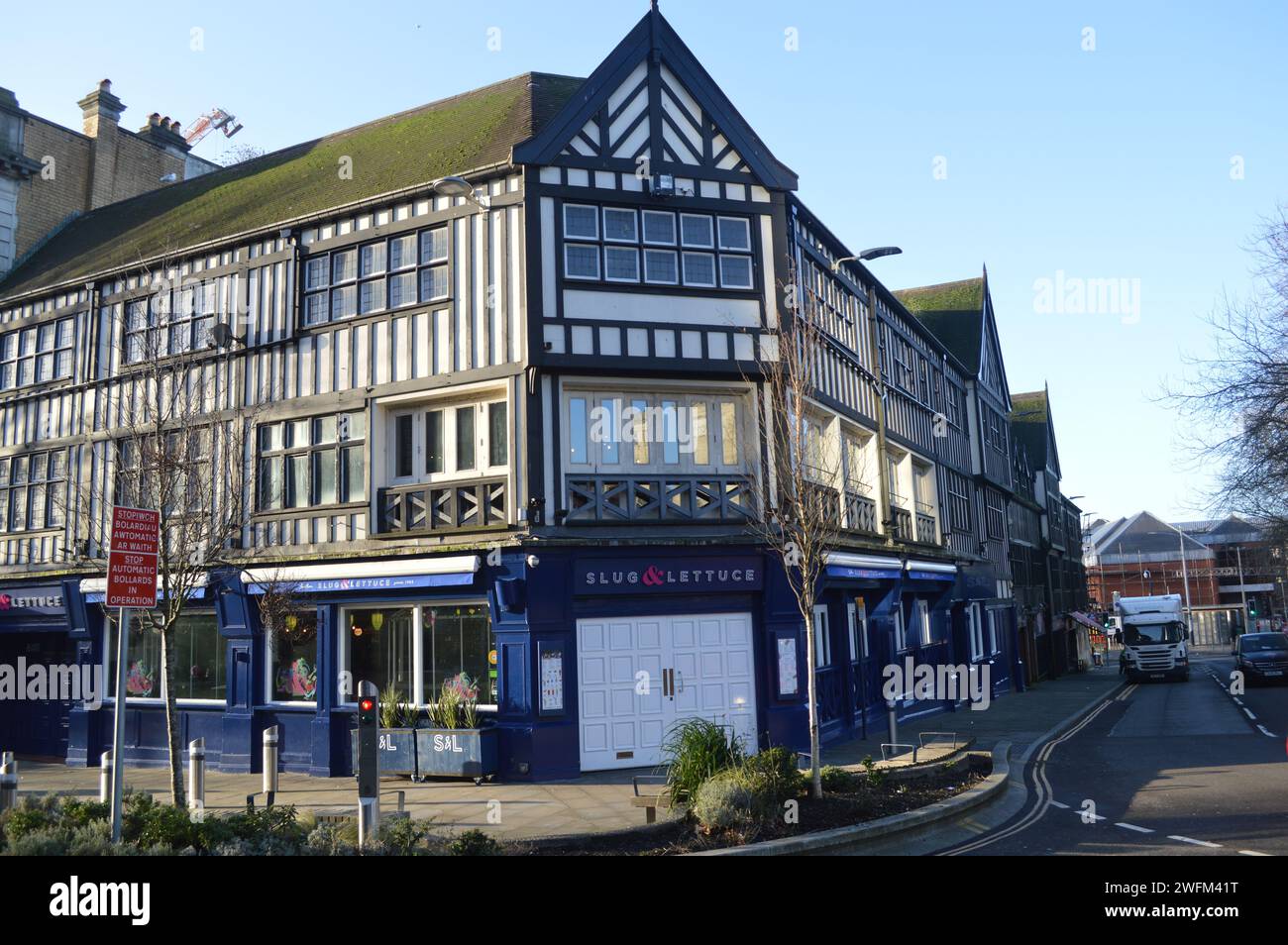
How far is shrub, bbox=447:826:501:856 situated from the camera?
8.02 meters

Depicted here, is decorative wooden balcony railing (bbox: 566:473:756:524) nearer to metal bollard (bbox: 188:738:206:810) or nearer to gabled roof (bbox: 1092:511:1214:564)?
metal bollard (bbox: 188:738:206:810)

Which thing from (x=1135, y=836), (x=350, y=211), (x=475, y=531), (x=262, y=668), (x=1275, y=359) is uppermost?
(x=350, y=211)

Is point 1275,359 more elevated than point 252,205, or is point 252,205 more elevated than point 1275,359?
point 252,205

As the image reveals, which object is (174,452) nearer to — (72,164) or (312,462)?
(312,462)

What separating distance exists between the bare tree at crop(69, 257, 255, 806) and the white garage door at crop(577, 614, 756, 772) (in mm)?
5316

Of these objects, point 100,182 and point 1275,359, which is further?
point 100,182

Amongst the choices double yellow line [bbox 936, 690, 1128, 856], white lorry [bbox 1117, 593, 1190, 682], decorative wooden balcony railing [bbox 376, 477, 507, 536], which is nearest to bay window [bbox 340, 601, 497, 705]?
decorative wooden balcony railing [bbox 376, 477, 507, 536]

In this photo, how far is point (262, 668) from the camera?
15.9 meters

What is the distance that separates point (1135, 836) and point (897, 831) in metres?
2.26

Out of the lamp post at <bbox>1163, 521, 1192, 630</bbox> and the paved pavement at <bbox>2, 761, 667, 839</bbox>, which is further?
the lamp post at <bbox>1163, 521, 1192, 630</bbox>

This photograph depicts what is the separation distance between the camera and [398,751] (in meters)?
13.9
